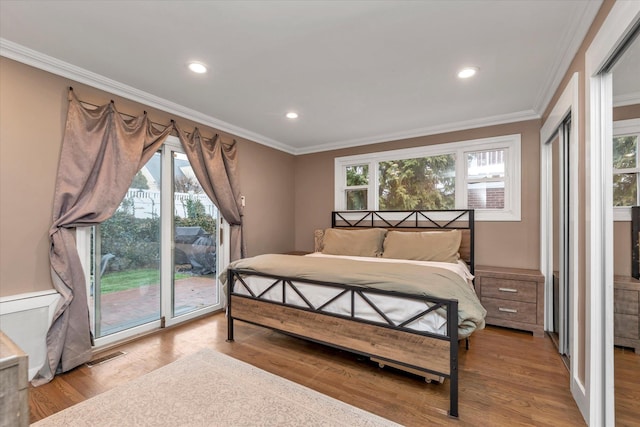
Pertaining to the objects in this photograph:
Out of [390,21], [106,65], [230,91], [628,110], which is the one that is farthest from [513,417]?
[106,65]

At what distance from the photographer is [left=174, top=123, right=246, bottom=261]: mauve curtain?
3.44 meters

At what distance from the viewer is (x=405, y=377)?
223 cm

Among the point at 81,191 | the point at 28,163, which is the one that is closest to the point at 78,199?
the point at 81,191

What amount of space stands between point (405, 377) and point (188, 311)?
2635mm

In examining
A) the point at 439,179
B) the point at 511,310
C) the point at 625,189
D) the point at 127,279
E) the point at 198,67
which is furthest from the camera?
the point at 439,179

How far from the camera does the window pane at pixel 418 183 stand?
3.99 metres

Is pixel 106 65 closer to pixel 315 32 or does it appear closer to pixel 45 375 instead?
pixel 315 32

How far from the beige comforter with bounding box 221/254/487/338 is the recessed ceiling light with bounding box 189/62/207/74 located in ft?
6.03

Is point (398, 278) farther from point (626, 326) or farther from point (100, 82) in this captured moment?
point (100, 82)

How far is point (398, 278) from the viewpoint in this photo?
6.97ft

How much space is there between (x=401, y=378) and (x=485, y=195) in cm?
264

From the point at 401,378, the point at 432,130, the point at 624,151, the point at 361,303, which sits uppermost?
the point at 432,130

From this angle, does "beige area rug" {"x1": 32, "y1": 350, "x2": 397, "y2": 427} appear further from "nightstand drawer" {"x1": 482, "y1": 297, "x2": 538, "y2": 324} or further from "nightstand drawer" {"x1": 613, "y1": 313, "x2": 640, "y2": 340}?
"nightstand drawer" {"x1": 482, "y1": 297, "x2": 538, "y2": 324}

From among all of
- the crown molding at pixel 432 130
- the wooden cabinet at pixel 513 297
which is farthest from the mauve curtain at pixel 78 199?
the wooden cabinet at pixel 513 297
